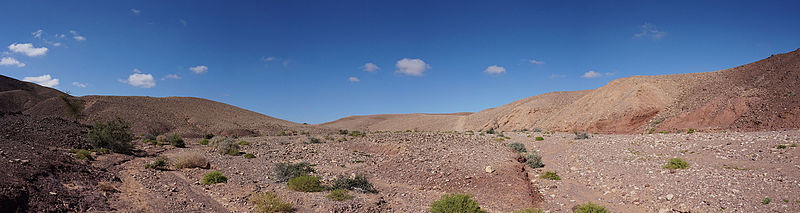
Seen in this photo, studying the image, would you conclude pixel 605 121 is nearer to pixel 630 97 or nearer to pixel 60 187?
pixel 630 97

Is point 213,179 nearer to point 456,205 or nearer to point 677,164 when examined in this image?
point 456,205

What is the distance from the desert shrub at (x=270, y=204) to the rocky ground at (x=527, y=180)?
353 mm

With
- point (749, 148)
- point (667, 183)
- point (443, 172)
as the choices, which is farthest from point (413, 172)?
point (749, 148)

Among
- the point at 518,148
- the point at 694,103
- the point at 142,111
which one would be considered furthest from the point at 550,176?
the point at 142,111

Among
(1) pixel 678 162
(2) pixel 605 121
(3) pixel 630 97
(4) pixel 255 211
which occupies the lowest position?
(4) pixel 255 211

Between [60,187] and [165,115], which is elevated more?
[165,115]

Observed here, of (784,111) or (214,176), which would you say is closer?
(214,176)

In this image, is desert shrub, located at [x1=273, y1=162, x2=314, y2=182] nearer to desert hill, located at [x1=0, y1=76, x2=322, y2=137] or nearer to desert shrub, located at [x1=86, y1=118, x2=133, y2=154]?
desert shrub, located at [x1=86, y1=118, x2=133, y2=154]

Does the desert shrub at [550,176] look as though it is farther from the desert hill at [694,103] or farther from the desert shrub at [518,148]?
the desert hill at [694,103]

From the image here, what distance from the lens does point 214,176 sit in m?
11.0

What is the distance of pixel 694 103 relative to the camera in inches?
1155

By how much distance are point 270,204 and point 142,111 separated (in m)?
51.1

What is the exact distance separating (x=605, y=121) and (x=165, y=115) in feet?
171

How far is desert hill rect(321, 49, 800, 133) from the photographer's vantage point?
911 inches
